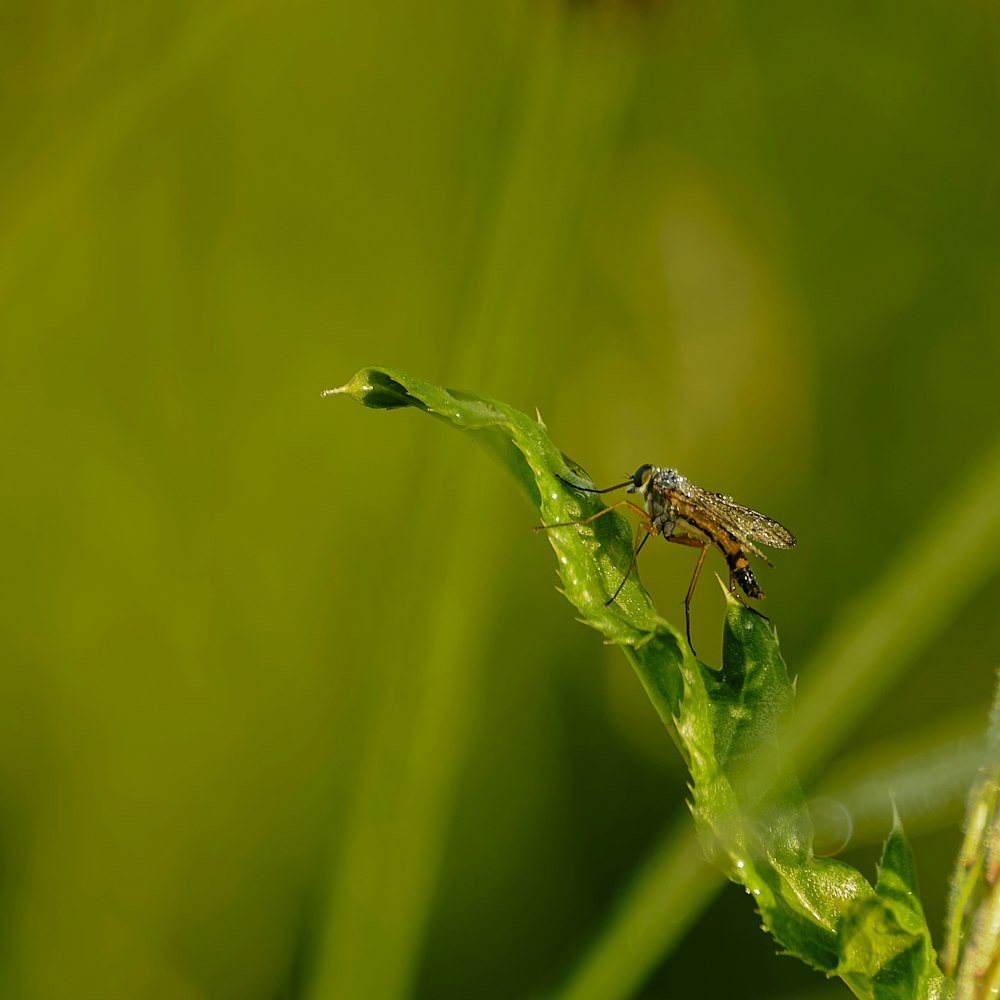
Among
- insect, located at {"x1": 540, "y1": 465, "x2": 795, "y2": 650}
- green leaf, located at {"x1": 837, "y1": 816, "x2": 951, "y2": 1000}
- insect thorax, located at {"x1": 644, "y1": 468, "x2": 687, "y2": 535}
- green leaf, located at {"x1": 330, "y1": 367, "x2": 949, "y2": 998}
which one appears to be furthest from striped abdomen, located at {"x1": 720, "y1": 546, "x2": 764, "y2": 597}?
green leaf, located at {"x1": 837, "y1": 816, "x2": 951, "y2": 1000}

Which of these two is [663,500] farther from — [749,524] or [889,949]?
[889,949]

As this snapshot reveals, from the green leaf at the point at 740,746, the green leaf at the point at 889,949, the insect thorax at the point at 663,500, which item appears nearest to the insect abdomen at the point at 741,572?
the insect thorax at the point at 663,500

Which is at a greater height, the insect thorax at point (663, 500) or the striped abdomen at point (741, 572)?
the insect thorax at point (663, 500)

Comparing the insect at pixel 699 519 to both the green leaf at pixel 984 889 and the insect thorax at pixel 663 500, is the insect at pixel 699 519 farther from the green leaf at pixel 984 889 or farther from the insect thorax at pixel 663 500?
the green leaf at pixel 984 889

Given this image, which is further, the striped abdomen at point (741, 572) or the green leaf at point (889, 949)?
the striped abdomen at point (741, 572)

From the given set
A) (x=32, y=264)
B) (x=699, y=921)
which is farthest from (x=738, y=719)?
→ (x=32, y=264)

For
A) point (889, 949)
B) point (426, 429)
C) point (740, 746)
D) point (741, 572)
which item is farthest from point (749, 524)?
point (889, 949)
